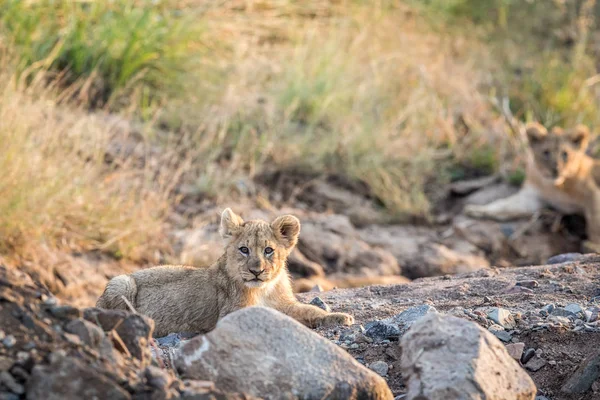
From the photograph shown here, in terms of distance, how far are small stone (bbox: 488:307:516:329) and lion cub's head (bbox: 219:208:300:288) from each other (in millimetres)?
1346

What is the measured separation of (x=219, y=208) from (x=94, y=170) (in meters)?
1.40

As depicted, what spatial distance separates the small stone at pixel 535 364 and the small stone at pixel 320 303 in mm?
1374

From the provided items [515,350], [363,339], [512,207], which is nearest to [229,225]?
[363,339]

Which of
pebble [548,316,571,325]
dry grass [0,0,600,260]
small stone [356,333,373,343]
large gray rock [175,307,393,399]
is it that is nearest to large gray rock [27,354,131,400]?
large gray rock [175,307,393,399]

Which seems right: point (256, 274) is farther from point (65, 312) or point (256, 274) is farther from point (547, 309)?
point (65, 312)

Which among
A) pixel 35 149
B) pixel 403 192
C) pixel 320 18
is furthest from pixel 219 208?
pixel 320 18

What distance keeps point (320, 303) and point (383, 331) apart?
36.3 inches

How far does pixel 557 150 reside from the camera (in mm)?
12375

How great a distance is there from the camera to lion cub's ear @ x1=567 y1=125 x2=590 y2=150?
12.5 m

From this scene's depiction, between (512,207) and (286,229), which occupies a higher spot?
(286,229)

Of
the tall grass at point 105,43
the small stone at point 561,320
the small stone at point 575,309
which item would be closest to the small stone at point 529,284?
the small stone at point 575,309

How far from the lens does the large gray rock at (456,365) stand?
Answer: 3758mm

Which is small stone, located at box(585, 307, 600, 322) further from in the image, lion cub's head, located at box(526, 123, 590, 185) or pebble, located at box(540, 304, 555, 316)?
lion cub's head, located at box(526, 123, 590, 185)

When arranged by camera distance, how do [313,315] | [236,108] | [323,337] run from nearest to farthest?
[323,337], [313,315], [236,108]
